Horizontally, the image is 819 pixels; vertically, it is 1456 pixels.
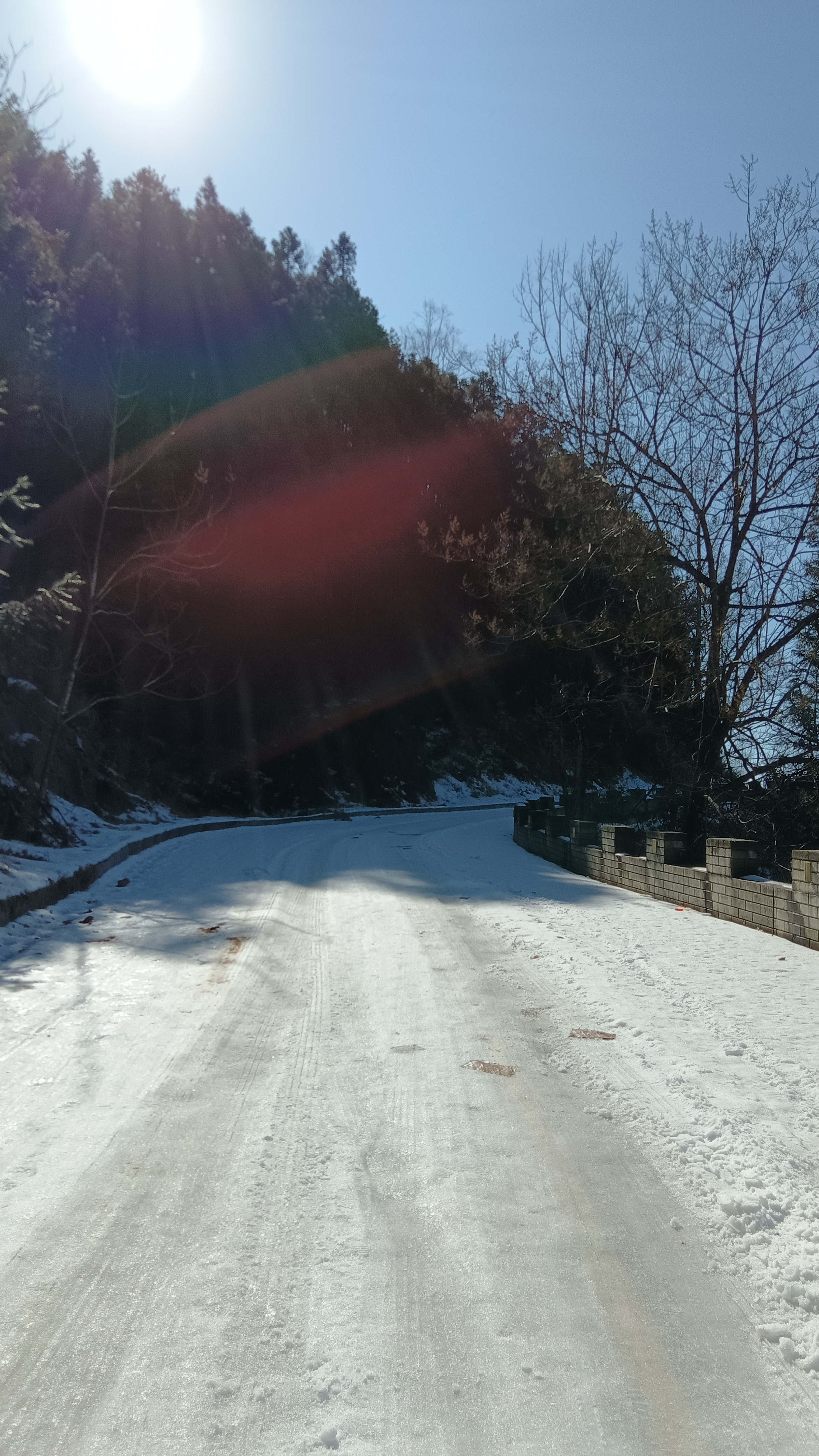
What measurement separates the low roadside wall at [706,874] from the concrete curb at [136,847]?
6820 mm

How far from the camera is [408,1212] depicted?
124 inches

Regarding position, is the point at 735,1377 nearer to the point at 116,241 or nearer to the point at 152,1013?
the point at 152,1013

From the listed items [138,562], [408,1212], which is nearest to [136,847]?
[138,562]

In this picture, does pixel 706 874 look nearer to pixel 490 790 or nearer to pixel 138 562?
pixel 138 562

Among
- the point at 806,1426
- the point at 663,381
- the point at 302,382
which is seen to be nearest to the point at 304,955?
the point at 806,1426

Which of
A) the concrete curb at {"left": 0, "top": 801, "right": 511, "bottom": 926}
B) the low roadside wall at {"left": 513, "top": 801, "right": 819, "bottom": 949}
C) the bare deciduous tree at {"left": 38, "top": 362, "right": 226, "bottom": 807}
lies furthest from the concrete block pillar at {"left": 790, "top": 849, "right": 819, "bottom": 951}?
the bare deciduous tree at {"left": 38, "top": 362, "right": 226, "bottom": 807}

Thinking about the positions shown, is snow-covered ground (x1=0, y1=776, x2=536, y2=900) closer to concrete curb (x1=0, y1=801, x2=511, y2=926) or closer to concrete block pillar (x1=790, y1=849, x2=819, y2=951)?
concrete curb (x1=0, y1=801, x2=511, y2=926)

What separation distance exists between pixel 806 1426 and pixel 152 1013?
4.22m

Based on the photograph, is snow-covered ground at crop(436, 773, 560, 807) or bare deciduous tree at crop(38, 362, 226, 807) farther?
snow-covered ground at crop(436, 773, 560, 807)

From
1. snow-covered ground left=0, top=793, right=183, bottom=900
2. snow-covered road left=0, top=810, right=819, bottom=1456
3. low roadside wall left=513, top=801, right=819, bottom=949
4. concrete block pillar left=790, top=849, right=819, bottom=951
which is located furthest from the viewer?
snow-covered ground left=0, top=793, right=183, bottom=900

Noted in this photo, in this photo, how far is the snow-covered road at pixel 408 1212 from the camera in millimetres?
2248

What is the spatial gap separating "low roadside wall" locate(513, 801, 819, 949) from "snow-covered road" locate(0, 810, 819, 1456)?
5.27ft

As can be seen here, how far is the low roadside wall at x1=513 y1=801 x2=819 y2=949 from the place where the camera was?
8.15m

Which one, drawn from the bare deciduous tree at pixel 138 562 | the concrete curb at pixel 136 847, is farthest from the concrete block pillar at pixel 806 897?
the bare deciduous tree at pixel 138 562
